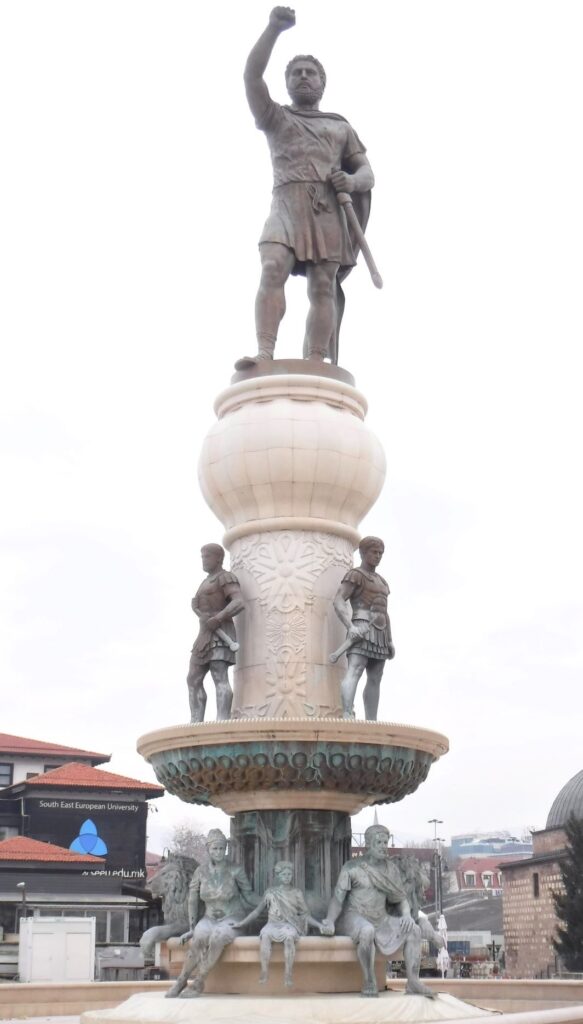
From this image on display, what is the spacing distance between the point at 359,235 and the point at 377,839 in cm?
619

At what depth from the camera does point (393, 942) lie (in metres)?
9.42

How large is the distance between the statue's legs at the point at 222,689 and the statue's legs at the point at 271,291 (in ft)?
11.1

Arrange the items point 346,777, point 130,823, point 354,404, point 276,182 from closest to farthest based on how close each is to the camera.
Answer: point 346,777
point 354,404
point 276,182
point 130,823

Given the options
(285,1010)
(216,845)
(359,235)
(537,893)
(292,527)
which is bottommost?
(537,893)

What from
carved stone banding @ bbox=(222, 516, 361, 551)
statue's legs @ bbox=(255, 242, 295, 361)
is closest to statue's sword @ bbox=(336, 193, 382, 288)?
statue's legs @ bbox=(255, 242, 295, 361)

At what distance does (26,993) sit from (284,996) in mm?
5695

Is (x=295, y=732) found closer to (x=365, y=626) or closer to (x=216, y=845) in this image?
(x=216, y=845)

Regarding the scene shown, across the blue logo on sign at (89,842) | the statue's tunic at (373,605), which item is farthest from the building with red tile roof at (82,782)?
the statue's tunic at (373,605)

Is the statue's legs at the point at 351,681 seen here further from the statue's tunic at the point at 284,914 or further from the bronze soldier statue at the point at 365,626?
the statue's tunic at the point at 284,914

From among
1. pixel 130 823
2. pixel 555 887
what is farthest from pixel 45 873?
pixel 555 887

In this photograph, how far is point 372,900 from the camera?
31.5 feet

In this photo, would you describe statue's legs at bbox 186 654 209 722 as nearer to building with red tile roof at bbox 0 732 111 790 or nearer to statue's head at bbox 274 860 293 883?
statue's head at bbox 274 860 293 883

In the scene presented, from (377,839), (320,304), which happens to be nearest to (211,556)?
(377,839)

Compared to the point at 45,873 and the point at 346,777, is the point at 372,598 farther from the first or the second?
the point at 45,873
